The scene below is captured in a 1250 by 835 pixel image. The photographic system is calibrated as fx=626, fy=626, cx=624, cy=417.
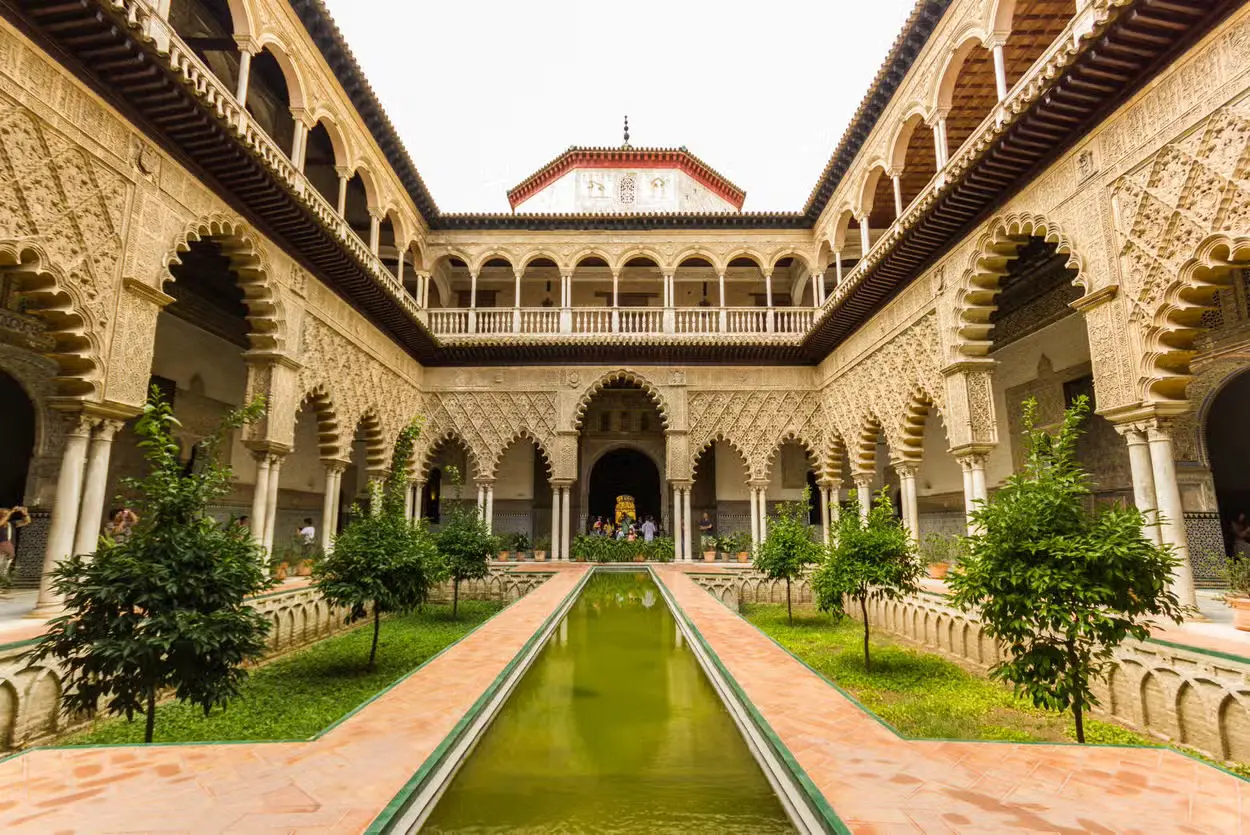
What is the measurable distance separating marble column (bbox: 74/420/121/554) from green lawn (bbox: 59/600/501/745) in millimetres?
1746

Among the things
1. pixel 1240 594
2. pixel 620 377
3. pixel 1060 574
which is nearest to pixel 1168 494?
pixel 1240 594

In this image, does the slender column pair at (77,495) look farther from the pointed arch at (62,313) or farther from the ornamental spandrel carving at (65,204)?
the ornamental spandrel carving at (65,204)

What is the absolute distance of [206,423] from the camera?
11352 millimetres

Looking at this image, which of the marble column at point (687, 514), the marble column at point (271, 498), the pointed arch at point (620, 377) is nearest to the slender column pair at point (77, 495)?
the marble column at point (271, 498)

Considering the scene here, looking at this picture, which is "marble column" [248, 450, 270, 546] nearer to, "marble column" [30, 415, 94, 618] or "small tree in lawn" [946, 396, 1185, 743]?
"marble column" [30, 415, 94, 618]

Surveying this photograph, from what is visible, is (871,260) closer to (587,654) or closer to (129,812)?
(587,654)

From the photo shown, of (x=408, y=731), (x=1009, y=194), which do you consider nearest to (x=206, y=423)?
(x=408, y=731)

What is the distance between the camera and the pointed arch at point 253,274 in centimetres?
750

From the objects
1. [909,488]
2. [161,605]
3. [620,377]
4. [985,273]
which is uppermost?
[620,377]

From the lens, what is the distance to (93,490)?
5773mm

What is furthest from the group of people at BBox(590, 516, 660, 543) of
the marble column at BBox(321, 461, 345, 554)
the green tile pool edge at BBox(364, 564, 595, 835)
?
the green tile pool edge at BBox(364, 564, 595, 835)

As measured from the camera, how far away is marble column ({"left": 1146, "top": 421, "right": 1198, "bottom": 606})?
5.27 metres

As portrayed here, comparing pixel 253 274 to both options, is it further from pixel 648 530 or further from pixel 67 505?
pixel 648 530

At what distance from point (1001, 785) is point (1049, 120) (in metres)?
6.43
